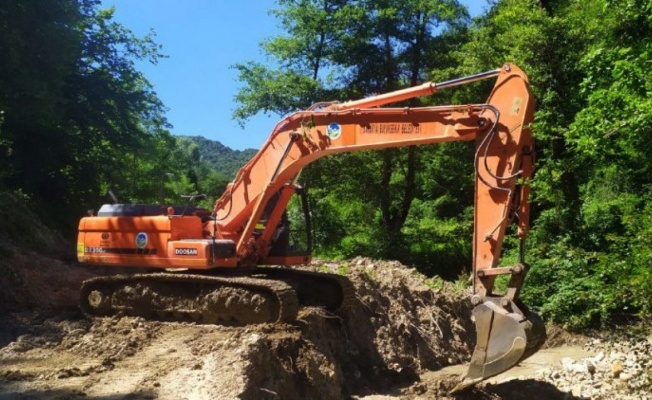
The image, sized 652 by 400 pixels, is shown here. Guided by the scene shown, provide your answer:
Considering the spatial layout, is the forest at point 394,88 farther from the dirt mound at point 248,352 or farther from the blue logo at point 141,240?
the blue logo at point 141,240

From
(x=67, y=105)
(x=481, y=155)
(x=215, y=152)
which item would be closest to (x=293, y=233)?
(x=481, y=155)

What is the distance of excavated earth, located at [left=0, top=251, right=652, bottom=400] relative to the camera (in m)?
7.39

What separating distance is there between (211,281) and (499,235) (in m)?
4.09

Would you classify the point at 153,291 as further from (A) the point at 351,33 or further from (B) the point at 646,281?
(A) the point at 351,33

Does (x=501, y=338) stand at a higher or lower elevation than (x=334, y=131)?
lower

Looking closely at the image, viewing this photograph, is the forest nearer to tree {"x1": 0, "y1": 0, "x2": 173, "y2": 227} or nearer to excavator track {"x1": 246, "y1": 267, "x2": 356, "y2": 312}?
tree {"x1": 0, "y1": 0, "x2": 173, "y2": 227}

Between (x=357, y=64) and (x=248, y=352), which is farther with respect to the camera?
(x=357, y=64)

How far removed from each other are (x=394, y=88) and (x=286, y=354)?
15984 millimetres

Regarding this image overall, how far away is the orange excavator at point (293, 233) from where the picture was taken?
7.66 metres

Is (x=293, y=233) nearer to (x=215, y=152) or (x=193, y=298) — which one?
(x=193, y=298)

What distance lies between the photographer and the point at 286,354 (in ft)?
27.5

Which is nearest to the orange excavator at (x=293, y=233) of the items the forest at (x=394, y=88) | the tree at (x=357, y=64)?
the forest at (x=394, y=88)

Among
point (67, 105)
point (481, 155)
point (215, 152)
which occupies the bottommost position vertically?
point (481, 155)

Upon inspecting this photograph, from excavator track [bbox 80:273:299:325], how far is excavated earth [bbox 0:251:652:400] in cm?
22
